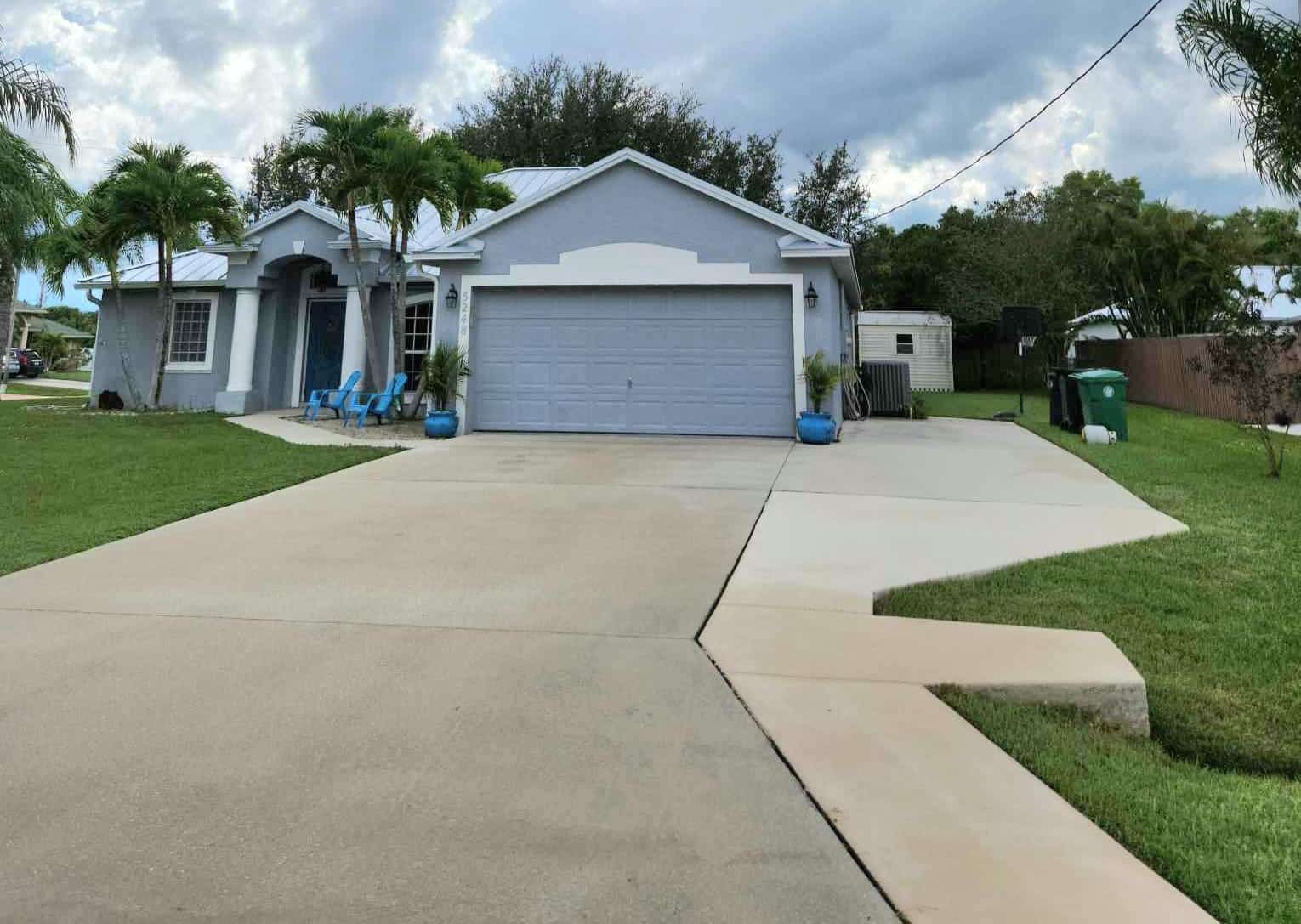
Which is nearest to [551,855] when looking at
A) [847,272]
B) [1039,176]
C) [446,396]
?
[446,396]

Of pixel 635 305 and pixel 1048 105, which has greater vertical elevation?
pixel 1048 105

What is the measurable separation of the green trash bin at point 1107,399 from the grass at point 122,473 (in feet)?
34.1

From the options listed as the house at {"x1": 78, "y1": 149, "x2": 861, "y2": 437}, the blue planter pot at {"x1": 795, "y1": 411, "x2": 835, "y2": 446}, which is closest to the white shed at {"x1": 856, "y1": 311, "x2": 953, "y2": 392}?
the house at {"x1": 78, "y1": 149, "x2": 861, "y2": 437}

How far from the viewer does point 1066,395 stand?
13.2 m

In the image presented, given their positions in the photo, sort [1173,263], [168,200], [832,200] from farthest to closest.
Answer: [832,200] < [1173,263] < [168,200]

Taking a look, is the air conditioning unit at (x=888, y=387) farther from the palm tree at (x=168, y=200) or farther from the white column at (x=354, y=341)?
the palm tree at (x=168, y=200)

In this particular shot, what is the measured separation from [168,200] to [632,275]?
9130mm

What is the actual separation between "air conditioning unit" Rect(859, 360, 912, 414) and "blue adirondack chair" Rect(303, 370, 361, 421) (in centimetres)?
1060

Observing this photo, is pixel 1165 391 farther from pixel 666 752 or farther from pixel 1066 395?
pixel 666 752

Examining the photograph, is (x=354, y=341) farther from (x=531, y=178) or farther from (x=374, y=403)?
(x=531, y=178)

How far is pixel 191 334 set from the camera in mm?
17000

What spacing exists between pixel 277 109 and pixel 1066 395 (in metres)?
22.1

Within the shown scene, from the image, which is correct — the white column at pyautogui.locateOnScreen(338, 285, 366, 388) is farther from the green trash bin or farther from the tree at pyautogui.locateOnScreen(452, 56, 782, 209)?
the tree at pyautogui.locateOnScreen(452, 56, 782, 209)

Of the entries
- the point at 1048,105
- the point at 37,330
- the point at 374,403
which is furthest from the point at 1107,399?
the point at 37,330
